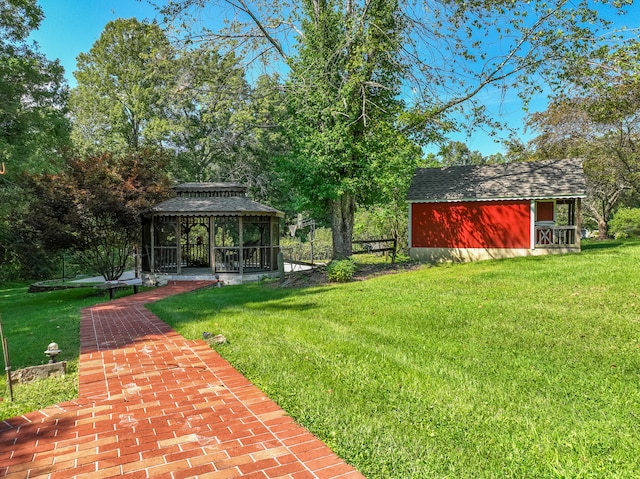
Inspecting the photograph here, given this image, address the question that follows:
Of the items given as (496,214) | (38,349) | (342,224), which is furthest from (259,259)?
(38,349)

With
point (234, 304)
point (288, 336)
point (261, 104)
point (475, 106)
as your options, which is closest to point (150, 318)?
point (234, 304)

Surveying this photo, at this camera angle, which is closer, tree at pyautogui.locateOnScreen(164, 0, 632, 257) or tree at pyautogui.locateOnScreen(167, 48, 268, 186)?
tree at pyautogui.locateOnScreen(164, 0, 632, 257)

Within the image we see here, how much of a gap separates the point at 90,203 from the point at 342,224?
8.53 m

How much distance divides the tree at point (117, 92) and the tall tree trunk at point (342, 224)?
16168mm

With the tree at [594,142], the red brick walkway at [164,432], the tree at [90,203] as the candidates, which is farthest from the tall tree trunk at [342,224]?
the tree at [594,142]

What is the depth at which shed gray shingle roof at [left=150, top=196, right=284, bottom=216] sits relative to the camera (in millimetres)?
15000

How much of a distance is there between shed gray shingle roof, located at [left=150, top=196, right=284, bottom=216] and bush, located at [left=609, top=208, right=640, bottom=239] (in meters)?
27.6

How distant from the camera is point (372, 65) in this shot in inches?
546

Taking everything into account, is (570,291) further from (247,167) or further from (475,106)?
(247,167)

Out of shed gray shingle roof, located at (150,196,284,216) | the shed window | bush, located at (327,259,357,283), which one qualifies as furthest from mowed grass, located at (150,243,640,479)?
the shed window

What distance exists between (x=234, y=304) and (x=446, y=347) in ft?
Answer: 17.8

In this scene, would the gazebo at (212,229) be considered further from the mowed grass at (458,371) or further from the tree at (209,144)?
the tree at (209,144)

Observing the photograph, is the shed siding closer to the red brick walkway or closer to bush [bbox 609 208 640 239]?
the red brick walkway

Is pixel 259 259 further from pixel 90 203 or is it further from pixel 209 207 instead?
pixel 90 203
